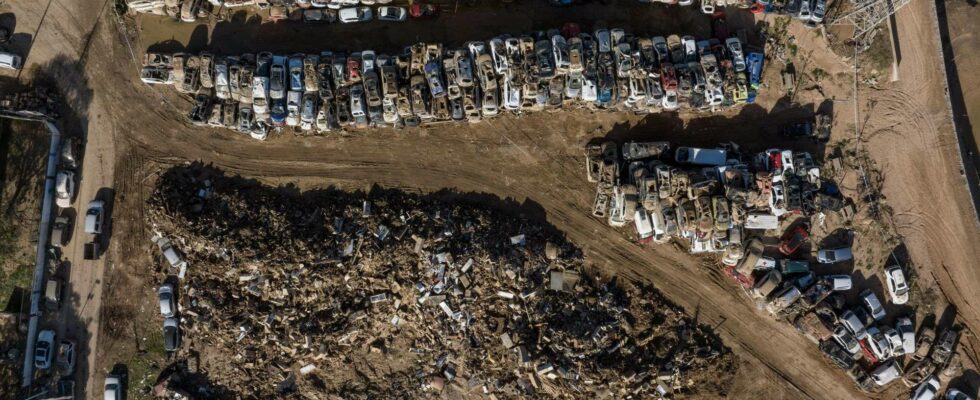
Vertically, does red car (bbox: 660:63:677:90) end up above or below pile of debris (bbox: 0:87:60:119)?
above

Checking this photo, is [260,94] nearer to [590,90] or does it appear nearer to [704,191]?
[590,90]

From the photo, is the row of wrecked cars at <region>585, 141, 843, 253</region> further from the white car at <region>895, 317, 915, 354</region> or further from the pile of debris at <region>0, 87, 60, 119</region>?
the pile of debris at <region>0, 87, 60, 119</region>

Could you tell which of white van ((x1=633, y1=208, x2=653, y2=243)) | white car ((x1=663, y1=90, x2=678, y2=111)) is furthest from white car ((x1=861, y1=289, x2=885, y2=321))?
white car ((x1=663, y1=90, x2=678, y2=111))

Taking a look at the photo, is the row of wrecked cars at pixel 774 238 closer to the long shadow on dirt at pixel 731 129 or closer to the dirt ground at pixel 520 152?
the long shadow on dirt at pixel 731 129

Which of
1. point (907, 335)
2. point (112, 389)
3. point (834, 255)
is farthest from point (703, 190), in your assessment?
point (112, 389)

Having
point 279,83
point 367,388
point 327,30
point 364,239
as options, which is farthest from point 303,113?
point 367,388

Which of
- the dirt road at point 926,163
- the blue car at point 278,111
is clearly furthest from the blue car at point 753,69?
the blue car at point 278,111
